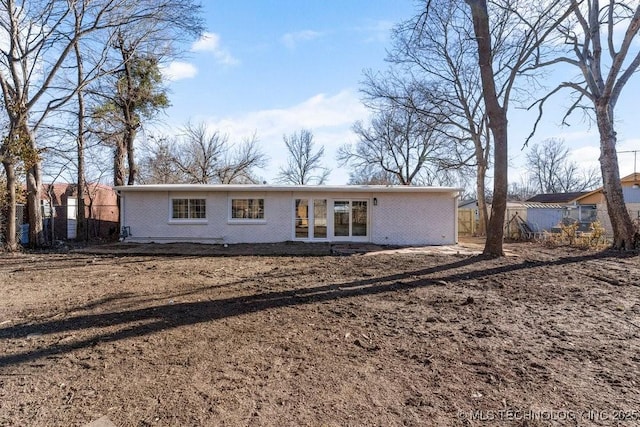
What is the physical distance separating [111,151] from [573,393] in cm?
1998

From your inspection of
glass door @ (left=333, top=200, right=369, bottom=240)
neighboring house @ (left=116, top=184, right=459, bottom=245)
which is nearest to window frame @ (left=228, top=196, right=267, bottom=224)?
neighboring house @ (left=116, top=184, right=459, bottom=245)

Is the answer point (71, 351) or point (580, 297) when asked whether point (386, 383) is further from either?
point (580, 297)

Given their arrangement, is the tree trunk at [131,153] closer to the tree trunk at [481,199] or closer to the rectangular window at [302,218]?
the rectangular window at [302,218]

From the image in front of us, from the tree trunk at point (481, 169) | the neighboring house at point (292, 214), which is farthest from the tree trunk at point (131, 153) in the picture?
the tree trunk at point (481, 169)

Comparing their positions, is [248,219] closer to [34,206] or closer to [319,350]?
[34,206]

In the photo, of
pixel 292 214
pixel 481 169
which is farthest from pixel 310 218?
pixel 481 169

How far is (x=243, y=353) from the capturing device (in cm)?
337

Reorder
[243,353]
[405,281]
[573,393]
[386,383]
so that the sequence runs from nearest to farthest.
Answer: [573,393]
[386,383]
[243,353]
[405,281]

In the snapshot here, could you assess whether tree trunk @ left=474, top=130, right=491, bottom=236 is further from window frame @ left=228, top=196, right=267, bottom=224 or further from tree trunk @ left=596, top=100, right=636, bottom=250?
window frame @ left=228, top=196, right=267, bottom=224

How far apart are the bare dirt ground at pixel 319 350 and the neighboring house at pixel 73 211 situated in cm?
1049

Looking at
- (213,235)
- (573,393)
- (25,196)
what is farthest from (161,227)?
(573,393)

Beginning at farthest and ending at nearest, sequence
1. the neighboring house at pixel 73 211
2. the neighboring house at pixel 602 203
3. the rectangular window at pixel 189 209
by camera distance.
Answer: the neighboring house at pixel 602 203 → the neighboring house at pixel 73 211 → the rectangular window at pixel 189 209

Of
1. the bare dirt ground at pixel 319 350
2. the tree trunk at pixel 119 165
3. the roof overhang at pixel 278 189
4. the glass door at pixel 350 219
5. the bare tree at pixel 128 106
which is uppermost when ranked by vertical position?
the bare tree at pixel 128 106

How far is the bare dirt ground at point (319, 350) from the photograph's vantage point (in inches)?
94.9
